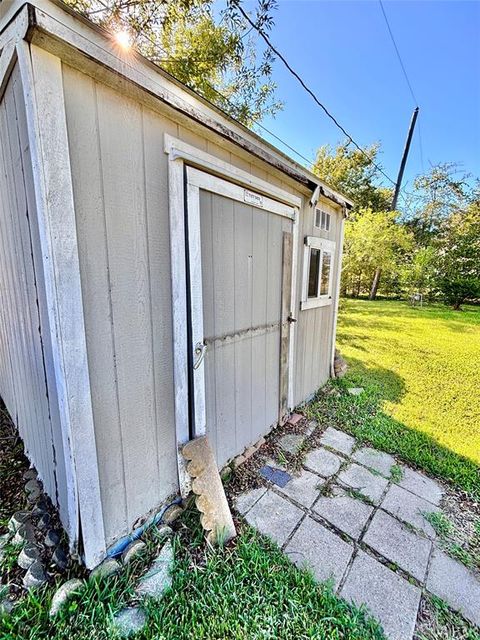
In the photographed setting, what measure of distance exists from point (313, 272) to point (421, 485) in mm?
2103

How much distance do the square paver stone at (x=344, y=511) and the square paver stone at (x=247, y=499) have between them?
14.7 inches

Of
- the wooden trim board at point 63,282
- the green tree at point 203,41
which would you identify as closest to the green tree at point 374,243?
the green tree at point 203,41

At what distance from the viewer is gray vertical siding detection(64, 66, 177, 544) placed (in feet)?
3.57

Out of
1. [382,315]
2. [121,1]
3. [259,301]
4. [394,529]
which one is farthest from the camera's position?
[382,315]

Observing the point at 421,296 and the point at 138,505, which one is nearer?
the point at 138,505

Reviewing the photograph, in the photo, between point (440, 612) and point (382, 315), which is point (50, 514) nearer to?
point (440, 612)

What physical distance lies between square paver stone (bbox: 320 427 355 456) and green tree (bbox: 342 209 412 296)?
402 inches

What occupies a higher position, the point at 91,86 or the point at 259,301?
the point at 91,86

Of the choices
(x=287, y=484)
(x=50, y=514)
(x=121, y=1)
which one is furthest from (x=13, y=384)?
(x=121, y=1)

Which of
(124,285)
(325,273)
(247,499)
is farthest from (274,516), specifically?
(325,273)

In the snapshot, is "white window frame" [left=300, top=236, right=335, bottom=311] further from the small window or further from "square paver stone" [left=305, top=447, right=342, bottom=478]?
"square paver stone" [left=305, top=447, right=342, bottom=478]

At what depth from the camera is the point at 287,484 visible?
1960mm

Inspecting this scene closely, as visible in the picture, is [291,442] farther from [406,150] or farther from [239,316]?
[406,150]

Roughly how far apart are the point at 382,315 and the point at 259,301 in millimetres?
8065
